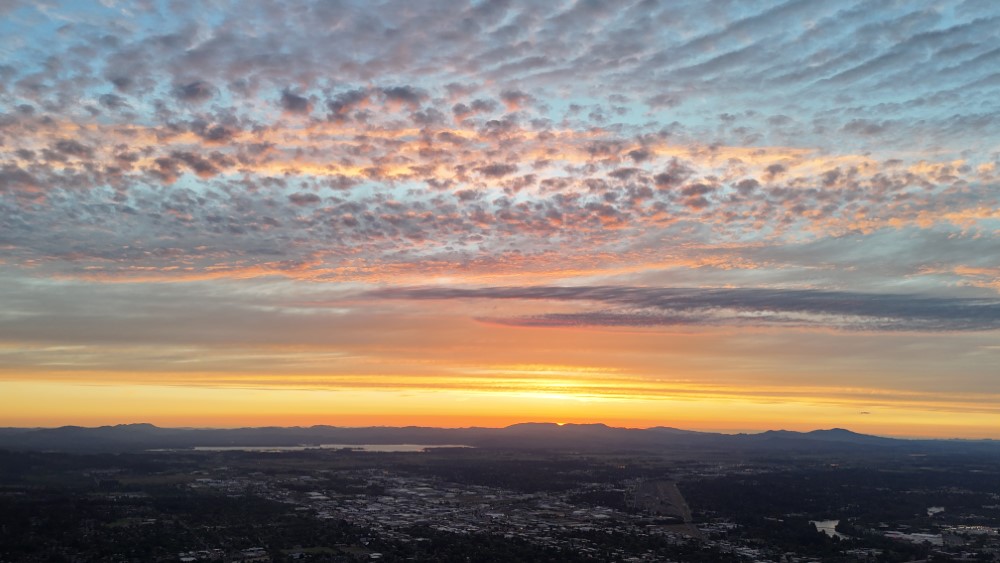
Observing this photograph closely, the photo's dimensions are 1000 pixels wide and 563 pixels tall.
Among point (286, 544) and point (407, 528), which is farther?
point (407, 528)

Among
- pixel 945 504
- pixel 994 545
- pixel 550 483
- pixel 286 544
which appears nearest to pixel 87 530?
pixel 286 544

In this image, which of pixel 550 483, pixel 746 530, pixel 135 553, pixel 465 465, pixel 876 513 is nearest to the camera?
pixel 135 553

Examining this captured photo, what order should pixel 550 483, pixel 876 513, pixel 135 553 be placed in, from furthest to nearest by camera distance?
pixel 550 483
pixel 876 513
pixel 135 553

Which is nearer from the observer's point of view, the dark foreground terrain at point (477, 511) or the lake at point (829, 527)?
the dark foreground terrain at point (477, 511)

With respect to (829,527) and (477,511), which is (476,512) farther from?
(829,527)

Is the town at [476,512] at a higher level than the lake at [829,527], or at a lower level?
higher

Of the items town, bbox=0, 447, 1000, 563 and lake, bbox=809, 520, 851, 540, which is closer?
town, bbox=0, 447, 1000, 563

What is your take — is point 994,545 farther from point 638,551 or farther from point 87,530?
point 87,530

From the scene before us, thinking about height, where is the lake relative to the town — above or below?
below
